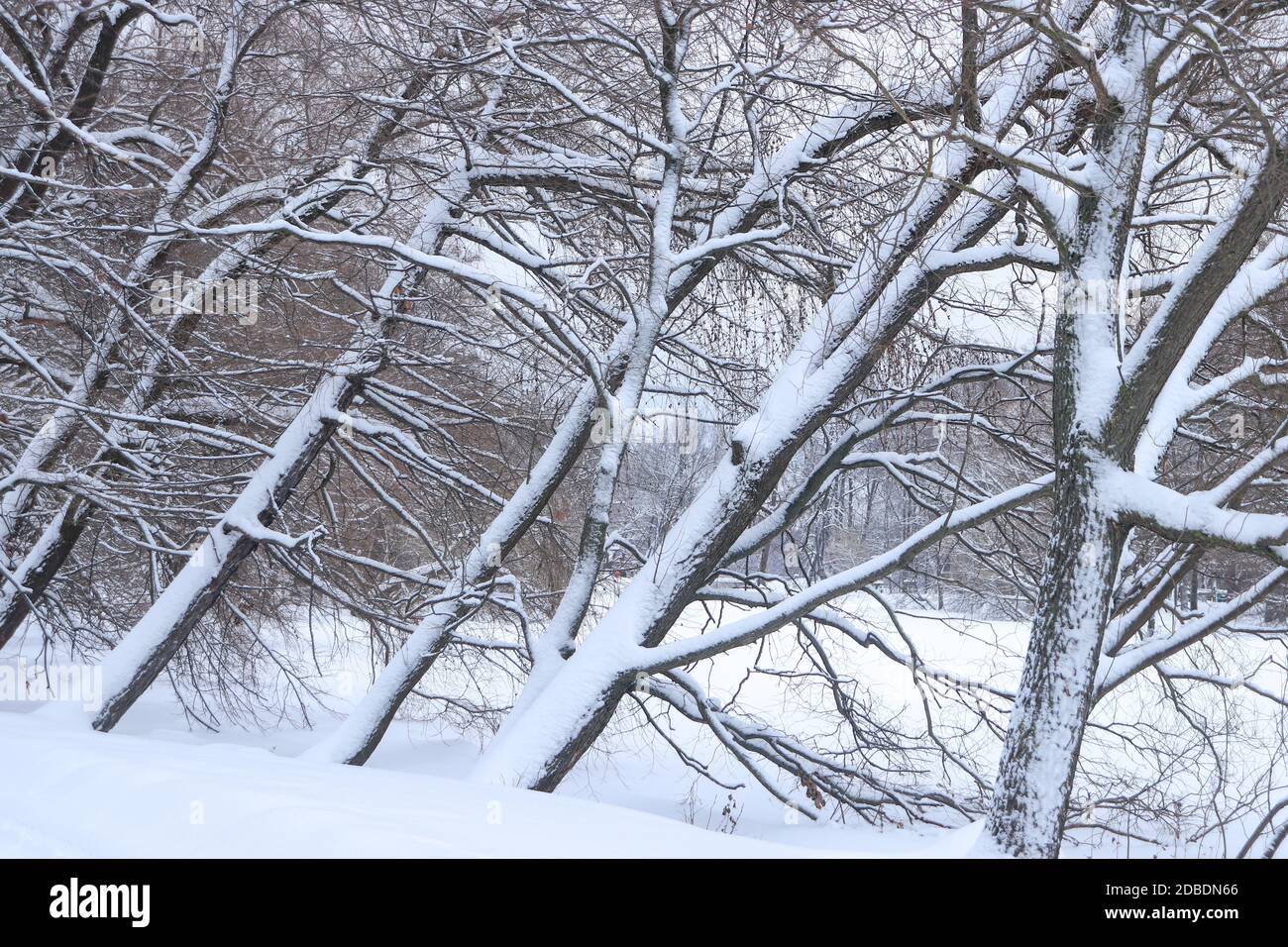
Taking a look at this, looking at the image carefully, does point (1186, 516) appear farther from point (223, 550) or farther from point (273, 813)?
point (223, 550)

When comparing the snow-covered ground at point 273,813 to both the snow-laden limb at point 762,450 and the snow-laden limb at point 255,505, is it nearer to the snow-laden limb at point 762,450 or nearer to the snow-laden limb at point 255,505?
the snow-laden limb at point 762,450

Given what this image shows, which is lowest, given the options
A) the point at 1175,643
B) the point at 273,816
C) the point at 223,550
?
the point at 273,816

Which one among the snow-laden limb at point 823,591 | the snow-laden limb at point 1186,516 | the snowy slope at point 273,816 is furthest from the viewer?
the snow-laden limb at point 823,591

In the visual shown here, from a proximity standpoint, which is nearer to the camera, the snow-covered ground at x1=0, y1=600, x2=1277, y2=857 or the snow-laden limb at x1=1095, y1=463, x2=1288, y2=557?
the snow-covered ground at x1=0, y1=600, x2=1277, y2=857

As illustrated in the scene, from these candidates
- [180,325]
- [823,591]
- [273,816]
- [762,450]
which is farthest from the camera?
[180,325]

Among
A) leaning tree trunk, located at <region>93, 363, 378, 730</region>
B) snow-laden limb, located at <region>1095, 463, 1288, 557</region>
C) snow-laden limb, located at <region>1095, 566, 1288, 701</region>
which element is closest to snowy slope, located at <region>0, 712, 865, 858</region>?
snow-laden limb, located at <region>1095, 463, 1288, 557</region>

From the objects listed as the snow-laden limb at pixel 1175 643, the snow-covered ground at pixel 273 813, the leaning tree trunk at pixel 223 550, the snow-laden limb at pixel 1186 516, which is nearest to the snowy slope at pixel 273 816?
the snow-covered ground at pixel 273 813

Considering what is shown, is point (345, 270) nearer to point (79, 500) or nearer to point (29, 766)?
point (79, 500)

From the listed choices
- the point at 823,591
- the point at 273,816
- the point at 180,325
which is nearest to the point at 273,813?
the point at 273,816

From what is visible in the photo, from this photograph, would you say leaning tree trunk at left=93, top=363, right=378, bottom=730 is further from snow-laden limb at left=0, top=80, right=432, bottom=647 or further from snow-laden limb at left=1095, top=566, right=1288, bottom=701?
snow-laden limb at left=1095, top=566, right=1288, bottom=701
